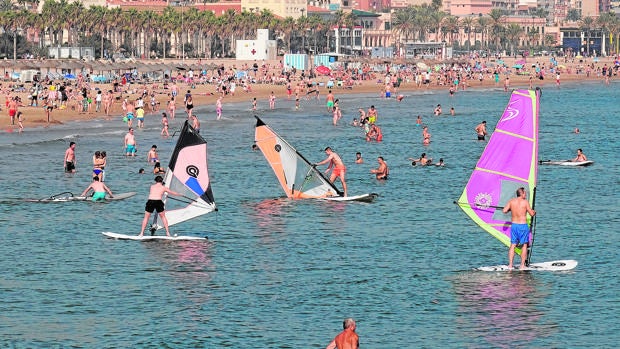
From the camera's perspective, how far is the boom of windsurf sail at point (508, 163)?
1187 inches

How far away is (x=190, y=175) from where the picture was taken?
35.2m

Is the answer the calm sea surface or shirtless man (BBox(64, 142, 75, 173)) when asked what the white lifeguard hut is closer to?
the calm sea surface

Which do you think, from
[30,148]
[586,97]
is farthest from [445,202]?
[586,97]

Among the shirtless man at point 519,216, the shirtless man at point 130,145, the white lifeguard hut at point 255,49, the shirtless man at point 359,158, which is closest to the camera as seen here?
the shirtless man at point 519,216

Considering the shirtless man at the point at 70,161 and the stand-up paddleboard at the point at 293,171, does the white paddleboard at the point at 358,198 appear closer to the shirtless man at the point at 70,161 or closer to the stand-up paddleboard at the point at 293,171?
the stand-up paddleboard at the point at 293,171

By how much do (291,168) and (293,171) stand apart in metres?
0.28

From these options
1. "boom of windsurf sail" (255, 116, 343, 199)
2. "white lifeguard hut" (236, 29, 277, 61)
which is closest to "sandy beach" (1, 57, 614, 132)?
"white lifeguard hut" (236, 29, 277, 61)

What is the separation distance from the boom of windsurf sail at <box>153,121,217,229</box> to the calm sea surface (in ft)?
3.92

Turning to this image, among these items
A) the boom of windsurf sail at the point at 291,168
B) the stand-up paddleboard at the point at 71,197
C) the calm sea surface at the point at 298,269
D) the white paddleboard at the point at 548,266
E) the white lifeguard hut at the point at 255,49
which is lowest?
the calm sea surface at the point at 298,269

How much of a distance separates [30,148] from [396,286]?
3632 centimetres

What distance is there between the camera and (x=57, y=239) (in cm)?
3762

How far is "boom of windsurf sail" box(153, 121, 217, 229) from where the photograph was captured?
114 ft

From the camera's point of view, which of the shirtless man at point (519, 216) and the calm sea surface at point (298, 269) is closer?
the calm sea surface at point (298, 269)

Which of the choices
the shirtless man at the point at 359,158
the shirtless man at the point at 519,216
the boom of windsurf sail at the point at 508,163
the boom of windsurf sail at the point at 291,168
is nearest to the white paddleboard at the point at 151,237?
the boom of windsurf sail at the point at 291,168
